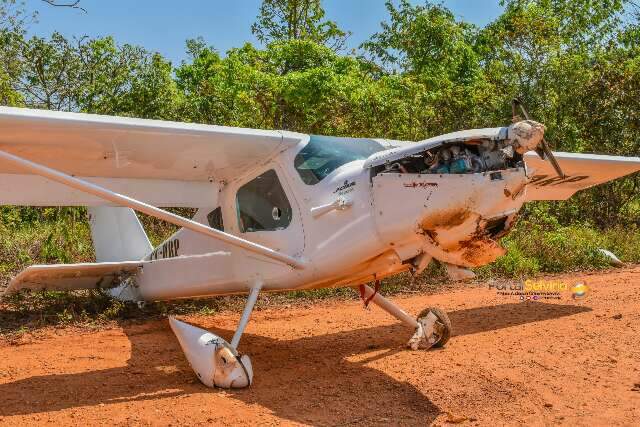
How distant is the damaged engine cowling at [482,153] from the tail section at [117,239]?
16.4 ft

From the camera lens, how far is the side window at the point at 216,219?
731 cm

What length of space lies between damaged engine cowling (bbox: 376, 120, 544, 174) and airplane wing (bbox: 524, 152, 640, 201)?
301 cm

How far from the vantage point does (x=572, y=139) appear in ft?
53.0

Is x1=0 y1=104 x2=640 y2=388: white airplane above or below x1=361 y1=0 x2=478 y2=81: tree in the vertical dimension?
below

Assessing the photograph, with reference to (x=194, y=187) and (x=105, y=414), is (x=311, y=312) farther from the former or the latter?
(x=105, y=414)

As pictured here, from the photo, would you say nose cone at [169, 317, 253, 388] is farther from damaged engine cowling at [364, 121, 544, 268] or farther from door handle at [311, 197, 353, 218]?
damaged engine cowling at [364, 121, 544, 268]

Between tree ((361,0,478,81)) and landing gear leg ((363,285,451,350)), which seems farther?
tree ((361,0,478,81))

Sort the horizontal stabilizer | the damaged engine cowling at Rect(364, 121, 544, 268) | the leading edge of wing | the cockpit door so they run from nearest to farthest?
the damaged engine cowling at Rect(364, 121, 544, 268), the leading edge of wing, the cockpit door, the horizontal stabilizer

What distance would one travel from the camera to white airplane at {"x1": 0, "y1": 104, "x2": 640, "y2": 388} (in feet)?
16.9

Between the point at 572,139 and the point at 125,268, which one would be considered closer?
the point at 125,268

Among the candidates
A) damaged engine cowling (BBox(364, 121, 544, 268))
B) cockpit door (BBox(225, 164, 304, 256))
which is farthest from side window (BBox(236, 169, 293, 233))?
damaged engine cowling (BBox(364, 121, 544, 268))

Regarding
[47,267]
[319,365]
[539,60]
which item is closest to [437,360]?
[319,365]

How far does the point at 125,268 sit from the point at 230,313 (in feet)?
5.24

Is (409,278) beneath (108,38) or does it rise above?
beneath
